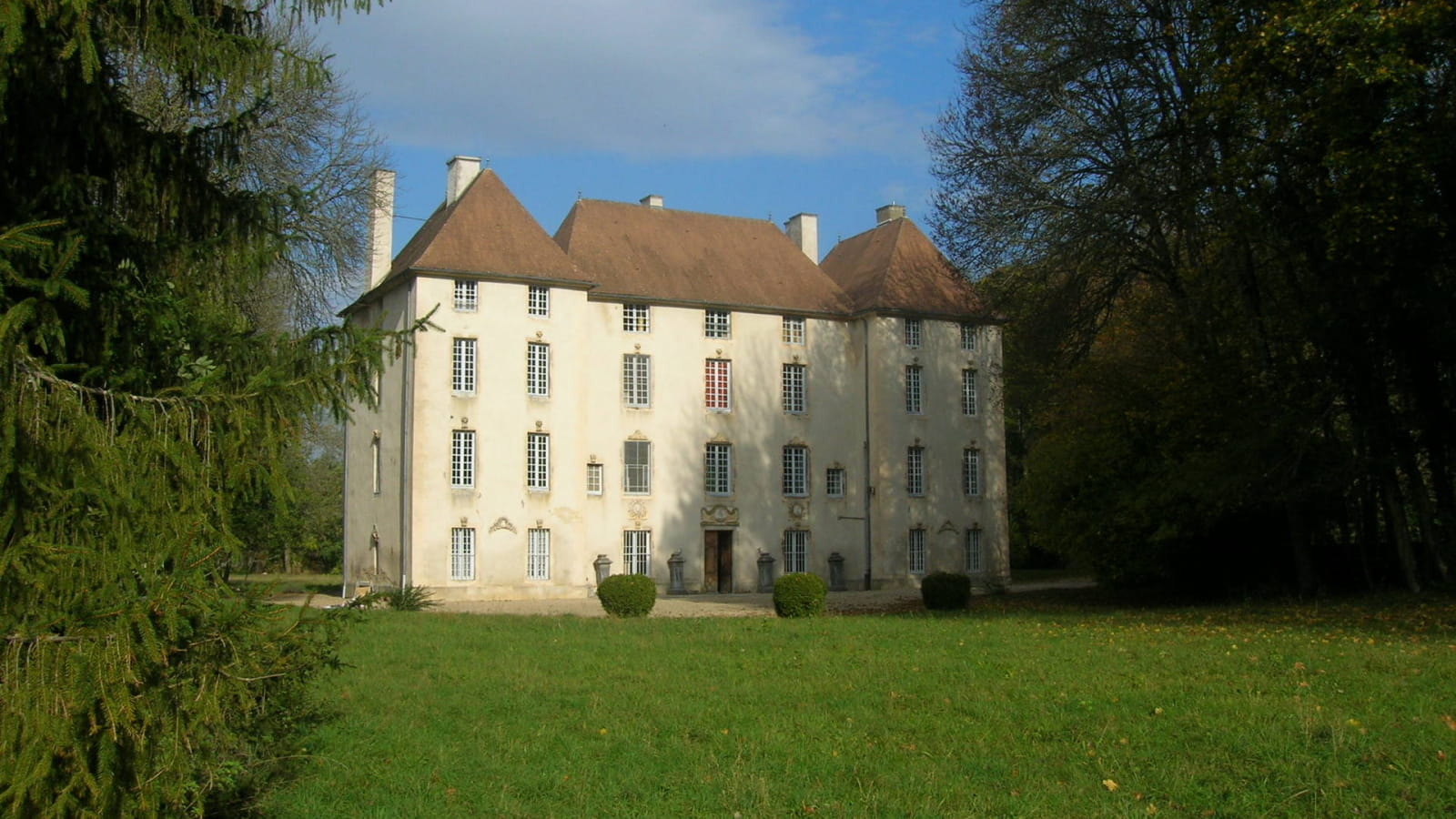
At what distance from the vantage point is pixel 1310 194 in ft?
59.2

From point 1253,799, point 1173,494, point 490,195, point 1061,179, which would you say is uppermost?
point 490,195

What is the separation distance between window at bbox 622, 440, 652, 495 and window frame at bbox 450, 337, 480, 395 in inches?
193

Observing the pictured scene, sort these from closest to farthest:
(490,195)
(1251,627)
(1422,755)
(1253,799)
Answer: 1. (1253,799)
2. (1422,755)
3. (1251,627)
4. (490,195)

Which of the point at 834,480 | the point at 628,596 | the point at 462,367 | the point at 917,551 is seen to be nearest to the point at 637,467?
the point at 462,367

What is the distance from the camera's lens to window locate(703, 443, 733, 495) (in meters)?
35.6

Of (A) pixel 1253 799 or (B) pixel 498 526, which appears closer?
(A) pixel 1253 799

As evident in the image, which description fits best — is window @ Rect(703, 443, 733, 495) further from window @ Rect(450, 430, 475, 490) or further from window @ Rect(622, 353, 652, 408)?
window @ Rect(450, 430, 475, 490)

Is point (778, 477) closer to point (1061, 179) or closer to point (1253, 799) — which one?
point (1061, 179)

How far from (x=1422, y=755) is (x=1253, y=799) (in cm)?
143

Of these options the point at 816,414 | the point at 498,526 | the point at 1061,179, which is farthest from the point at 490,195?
the point at 1061,179

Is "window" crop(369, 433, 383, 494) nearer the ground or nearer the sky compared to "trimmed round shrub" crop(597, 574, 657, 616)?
nearer the sky

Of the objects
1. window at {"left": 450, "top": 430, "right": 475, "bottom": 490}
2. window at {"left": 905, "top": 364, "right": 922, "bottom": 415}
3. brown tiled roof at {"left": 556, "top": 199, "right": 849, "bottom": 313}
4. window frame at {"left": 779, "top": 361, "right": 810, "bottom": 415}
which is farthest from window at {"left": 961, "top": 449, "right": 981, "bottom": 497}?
window at {"left": 450, "top": 430, "right": 475, "bottom": 490}

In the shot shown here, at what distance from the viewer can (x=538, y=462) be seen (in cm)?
3259

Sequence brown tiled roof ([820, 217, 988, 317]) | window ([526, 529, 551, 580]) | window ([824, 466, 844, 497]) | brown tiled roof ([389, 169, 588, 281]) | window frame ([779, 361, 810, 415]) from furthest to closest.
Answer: brown tiled roof ([820, 217, 988, 317]) → window ([824, 466, 844, 497]) → window frame ([779, 361, 810, 415]) → window ([526, 529, 551, 580]) → brown tiled roof ([389, 169, 588, 281])
